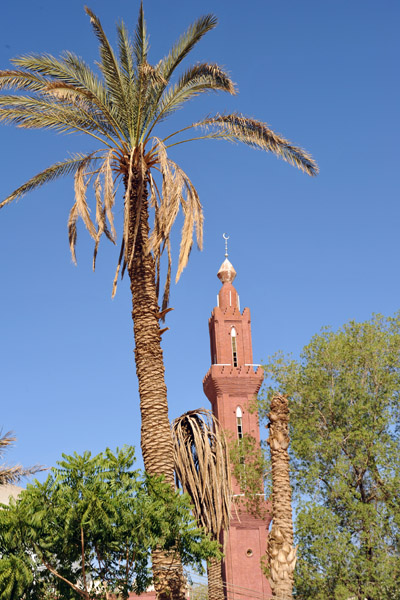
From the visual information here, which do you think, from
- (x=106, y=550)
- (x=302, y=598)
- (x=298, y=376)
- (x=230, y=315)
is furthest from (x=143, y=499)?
(x=230, y=315)

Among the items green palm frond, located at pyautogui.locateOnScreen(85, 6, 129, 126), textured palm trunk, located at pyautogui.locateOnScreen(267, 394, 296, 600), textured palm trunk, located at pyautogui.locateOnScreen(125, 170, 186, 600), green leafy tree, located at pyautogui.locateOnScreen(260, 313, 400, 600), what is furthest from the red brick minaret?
green palm frond, located at pyautogui.locateOnScreen(85, 6, 129, 126)

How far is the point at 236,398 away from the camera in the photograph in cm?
4778

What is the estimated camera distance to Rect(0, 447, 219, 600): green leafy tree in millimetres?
14211

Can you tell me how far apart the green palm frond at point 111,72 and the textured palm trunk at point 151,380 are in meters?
1.75

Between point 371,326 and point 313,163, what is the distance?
13.8 metres

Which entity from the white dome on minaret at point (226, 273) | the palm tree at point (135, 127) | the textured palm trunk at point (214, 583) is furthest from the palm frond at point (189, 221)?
the white dome on minaret at point (226, 273)

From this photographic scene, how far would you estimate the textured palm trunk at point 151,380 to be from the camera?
15305 millimetres

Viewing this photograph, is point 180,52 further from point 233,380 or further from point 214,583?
point 233,380

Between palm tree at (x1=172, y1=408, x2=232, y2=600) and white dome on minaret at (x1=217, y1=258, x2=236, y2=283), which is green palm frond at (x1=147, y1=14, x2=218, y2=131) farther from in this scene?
white dome on minaret at (x1=217, y1=258, x2=236, y2=283)

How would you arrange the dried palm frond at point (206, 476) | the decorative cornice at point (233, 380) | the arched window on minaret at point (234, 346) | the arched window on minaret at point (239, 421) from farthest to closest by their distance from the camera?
the arched window on minaret at point (234, 346) < the decorative cornice at point (233, 380) < the arched window on minaret at point (239, 421) < the dried palm frond at point (206, 476)

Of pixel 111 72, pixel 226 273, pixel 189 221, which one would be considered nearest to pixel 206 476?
pixel 189 221

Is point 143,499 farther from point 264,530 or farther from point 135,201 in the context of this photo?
point 264,530

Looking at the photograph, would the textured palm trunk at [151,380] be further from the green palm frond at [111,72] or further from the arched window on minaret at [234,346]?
the arched window on minaret at [234,346]

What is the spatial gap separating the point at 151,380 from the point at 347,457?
16.0m
